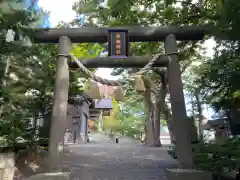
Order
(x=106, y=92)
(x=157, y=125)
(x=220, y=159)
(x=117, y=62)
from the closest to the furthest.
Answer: (x=220, y=159) → (x=117, y=62) → (x=157, y=125) → (x=106, y=92)

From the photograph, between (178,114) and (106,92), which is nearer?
(178,114)

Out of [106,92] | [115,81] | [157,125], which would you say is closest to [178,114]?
[115,81]

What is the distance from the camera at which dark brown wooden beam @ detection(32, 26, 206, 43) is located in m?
5.88

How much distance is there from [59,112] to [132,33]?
281 centimetres

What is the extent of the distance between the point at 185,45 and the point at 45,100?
17.1 feet

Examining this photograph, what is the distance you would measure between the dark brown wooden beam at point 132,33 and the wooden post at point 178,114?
11.9 inches

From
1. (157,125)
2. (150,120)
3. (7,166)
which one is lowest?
(7,166)

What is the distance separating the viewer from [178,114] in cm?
521

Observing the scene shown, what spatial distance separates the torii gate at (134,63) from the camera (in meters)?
5.09

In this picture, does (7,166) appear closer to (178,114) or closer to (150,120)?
(178,114)

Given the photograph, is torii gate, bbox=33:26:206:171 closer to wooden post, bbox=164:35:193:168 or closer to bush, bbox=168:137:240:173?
wooden post, bbox=164:35:193:168

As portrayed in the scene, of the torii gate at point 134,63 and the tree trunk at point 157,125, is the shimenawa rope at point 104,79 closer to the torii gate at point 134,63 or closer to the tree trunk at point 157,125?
the torii gate at point 134,63

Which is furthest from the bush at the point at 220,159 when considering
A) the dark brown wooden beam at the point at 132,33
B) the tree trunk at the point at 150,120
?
the tree trunk at the point at 150,120

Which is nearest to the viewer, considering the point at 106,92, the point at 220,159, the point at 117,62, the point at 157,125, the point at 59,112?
the point at 59,112
